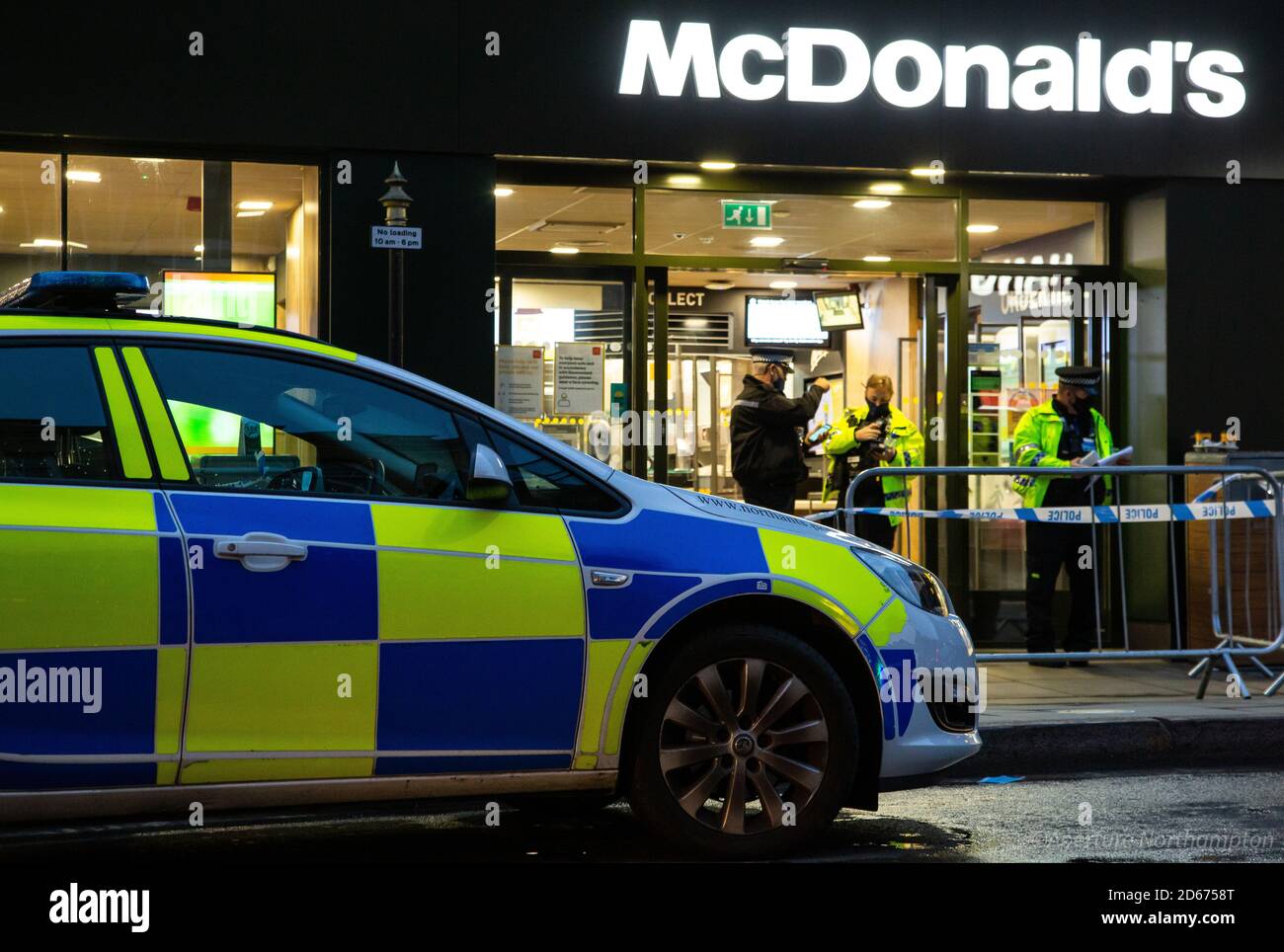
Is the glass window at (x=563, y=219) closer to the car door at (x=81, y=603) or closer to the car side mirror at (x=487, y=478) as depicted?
the car side mirror at (x=487, y=478)

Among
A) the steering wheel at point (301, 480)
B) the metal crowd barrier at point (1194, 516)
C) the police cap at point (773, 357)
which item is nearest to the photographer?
the steering wheel at point (301, 480)

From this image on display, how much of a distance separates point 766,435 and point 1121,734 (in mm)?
3625

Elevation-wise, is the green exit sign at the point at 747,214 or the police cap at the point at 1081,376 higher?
the green exit sign at the point at 747,214

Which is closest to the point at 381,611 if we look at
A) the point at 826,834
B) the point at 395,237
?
the point at 826,834

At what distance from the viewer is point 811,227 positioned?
10922 mm

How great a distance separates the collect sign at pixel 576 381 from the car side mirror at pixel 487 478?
19.0 feet

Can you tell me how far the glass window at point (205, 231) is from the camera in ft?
31.7

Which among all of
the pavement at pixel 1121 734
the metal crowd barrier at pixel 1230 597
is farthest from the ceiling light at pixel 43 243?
the metal crowd barrier at pixel 1230 597

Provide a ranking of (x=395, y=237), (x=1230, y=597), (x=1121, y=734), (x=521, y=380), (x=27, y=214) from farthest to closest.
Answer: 1. (x=521, y=380)
2. (x=27, y=214)
3. (x=1230, y=597)
4. (x=395, y=237)
5. (x=1121, y=734)

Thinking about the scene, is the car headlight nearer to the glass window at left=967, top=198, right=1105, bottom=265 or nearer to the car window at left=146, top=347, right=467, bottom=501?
the car window at left=146, top=347, right=467, bottom=501

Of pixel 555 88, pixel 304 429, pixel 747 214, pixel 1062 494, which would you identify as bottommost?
pixel 1062 494

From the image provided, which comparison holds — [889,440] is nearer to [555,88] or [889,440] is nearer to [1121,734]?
[555,88]
